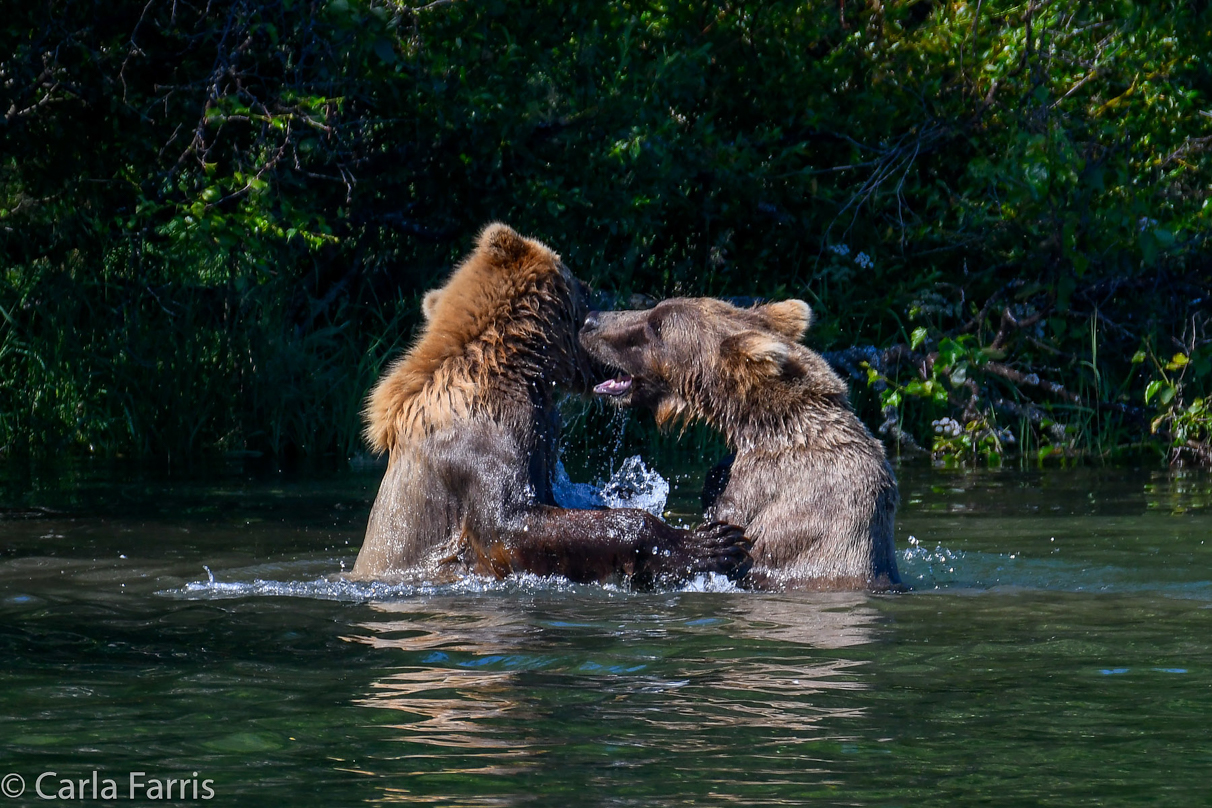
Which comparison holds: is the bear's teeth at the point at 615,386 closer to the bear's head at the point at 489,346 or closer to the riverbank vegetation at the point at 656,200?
the bear's head at the point at 489,346

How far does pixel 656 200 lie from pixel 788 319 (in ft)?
18.9

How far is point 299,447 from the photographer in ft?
41.6

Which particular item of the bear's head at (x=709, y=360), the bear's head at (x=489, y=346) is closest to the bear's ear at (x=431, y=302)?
the bear's head at (x=489, y=346)

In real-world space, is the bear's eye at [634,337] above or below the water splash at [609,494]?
above

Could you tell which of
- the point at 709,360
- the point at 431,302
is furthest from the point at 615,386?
the point at 431,302

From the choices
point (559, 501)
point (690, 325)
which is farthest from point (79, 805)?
point (690, 325)

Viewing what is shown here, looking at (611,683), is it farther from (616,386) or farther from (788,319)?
(788,319)

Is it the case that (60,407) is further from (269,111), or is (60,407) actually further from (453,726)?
(453,726)

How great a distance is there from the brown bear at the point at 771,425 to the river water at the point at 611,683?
303 millimetres

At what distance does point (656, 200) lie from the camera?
1242 centimetres

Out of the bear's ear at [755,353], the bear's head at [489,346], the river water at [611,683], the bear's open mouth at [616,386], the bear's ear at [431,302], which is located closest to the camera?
the river water at [611,683]

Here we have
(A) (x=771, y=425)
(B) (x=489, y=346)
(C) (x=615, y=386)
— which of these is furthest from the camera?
(C) (x=615, y=386)

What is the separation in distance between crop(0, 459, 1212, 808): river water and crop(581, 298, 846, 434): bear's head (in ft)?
3.02

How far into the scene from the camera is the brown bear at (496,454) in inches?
233
